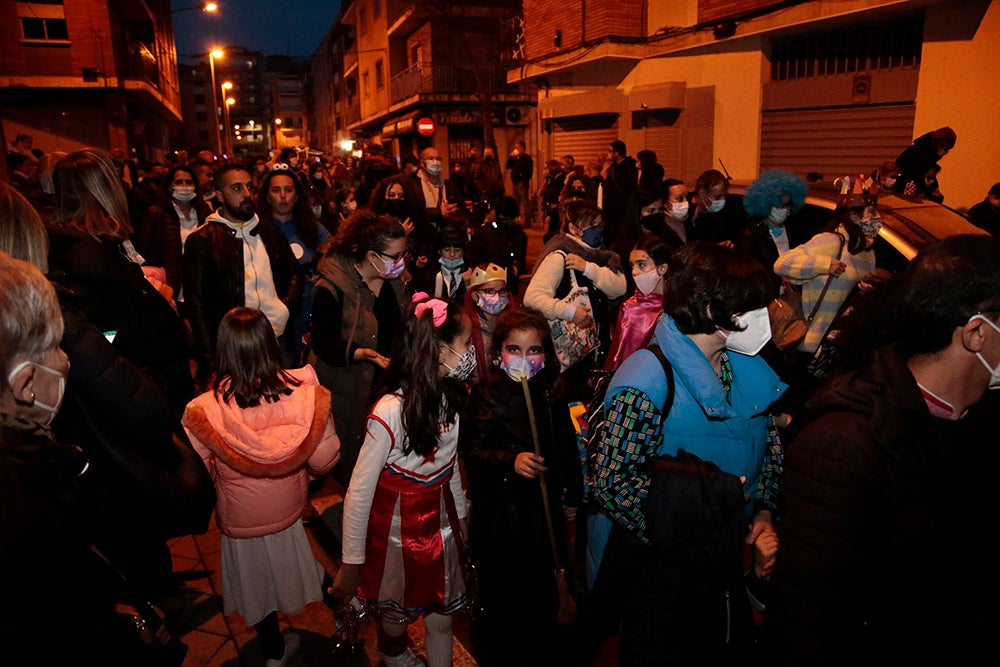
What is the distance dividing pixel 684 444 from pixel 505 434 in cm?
104

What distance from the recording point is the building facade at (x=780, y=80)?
9.96m

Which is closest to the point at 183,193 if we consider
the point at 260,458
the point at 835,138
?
the point at 260,458

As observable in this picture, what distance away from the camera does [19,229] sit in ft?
7.57

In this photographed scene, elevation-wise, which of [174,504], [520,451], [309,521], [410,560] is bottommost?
[309,521]

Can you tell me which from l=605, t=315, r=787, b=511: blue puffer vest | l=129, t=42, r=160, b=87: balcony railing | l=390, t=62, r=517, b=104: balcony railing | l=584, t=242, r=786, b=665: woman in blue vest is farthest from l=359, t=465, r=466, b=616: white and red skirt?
l=129, t=42, r=160, b=87: balcony railing

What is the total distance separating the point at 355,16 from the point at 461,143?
19110mm

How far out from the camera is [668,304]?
255 centimetres

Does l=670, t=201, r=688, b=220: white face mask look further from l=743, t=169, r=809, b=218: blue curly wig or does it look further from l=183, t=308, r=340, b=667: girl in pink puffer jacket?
l=183, t=308, r=340, b=667: girl in pink puffer jacket

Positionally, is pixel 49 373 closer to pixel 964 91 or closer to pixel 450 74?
pixel 964 91

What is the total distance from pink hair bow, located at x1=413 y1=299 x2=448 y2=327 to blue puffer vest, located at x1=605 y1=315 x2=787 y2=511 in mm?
948

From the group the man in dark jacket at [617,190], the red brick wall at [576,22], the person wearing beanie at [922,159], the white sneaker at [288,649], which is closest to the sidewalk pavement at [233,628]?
the white sneaker at [288,649]

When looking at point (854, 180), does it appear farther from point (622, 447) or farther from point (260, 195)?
point (260, 195)

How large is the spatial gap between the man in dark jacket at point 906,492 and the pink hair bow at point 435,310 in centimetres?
168

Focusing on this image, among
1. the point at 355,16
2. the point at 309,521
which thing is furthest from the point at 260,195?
the point at 355,16
